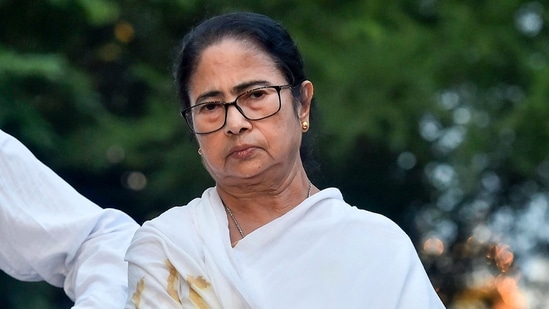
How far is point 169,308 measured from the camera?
3.12 metres

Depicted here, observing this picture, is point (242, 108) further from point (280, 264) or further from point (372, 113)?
point (372, 113)

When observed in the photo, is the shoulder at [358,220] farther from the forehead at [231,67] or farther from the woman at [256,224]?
the forehead at [231,67]

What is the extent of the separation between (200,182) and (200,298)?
7.10 m

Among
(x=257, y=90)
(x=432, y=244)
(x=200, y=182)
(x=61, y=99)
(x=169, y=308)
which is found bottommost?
(x=432, y=244)

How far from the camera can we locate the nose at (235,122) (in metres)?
3.16

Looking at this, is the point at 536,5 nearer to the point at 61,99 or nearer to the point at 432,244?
the point at 432,244

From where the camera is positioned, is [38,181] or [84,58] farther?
[84,58]

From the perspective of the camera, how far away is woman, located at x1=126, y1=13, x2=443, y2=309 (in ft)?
10.3

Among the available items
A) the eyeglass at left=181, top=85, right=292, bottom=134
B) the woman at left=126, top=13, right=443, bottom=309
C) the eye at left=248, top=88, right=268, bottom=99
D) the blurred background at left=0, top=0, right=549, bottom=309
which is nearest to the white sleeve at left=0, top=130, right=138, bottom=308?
the woman at left=126, top=13, right=443, bottom=309

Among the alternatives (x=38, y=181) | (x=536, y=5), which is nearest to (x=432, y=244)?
(x=536, y=5)

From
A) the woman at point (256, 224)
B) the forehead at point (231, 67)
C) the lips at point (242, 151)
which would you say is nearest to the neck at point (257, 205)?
the woman at point (256, 224)

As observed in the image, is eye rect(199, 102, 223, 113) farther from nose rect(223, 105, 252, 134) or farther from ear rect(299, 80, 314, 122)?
ear rect(299, 80, 314, 122)

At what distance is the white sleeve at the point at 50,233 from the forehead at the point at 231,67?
1.93 feet

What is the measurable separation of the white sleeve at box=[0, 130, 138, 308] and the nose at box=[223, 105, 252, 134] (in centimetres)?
63
